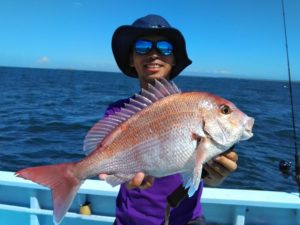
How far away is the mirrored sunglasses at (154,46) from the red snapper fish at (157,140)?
702mm

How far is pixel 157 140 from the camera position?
2061 millimetres

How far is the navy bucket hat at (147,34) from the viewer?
287cm

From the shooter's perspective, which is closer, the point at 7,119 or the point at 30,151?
the point at 30,151

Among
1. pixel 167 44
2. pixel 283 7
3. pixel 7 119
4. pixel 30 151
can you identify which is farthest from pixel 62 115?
pixel 167 44

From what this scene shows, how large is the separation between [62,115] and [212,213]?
17.3m

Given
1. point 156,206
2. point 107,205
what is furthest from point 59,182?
point 107,205

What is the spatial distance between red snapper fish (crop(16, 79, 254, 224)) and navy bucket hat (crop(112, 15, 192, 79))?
2.71 feet

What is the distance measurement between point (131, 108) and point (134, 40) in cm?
97

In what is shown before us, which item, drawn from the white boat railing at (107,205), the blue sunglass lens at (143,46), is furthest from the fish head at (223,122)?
the white boat railing at (107,205)

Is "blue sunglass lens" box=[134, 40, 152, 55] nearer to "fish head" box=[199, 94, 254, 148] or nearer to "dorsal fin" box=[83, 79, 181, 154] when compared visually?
"dorsal fin" box=[83, 79, 181, 154]

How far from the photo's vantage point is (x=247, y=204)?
361cm

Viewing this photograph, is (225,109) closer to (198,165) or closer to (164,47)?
(198,165)

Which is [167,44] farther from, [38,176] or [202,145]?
[38,176]

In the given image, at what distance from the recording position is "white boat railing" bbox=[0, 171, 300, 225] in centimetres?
364
